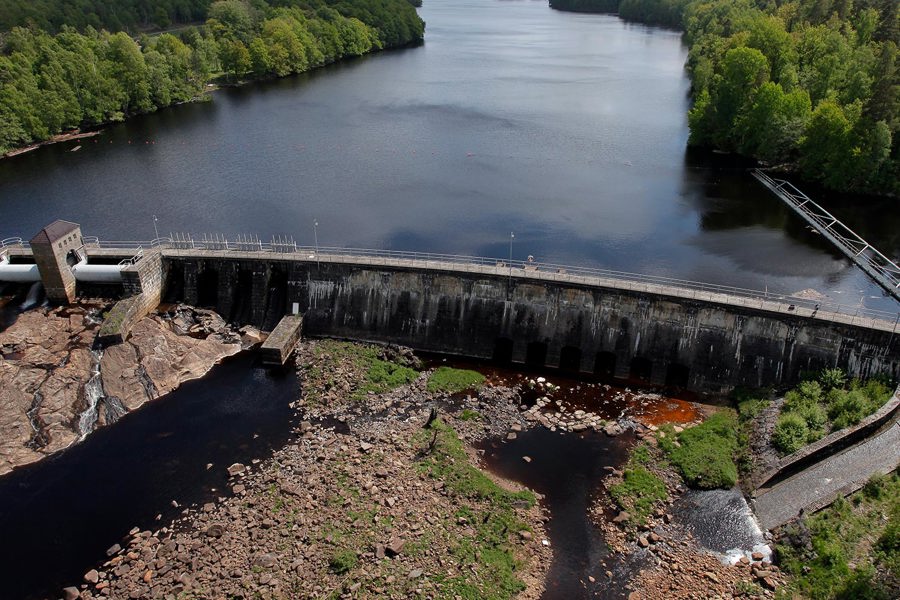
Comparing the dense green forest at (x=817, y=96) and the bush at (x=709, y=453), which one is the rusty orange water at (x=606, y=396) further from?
the dense green forest at (x=817, y=96)

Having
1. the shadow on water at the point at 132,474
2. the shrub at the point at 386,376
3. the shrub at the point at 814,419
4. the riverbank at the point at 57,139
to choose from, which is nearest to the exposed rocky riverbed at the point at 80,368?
the shadow on water at the point at 132,474

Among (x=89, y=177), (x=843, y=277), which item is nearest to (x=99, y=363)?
(x=89, y=177)

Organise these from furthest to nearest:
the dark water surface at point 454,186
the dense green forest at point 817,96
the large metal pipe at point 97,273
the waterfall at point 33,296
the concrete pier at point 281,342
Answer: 1. the dense green forest at point 817,96
2. the dark water surface at point 454,186
3. the waterfall at point 33,296
4. the large metal pipe at point 97,273
5. the concrete pier at point 281,342

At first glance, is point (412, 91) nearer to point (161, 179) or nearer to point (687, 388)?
point (161, 179)

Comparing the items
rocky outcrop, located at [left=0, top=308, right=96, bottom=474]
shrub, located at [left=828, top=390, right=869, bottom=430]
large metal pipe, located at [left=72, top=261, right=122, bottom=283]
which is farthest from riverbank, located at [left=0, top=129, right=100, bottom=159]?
shrub, located at [left=828, top=390, right=869, bottom=430]

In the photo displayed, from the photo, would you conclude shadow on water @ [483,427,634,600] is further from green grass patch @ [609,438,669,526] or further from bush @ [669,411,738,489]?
bush @ [669,411,738,489]
